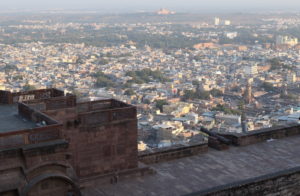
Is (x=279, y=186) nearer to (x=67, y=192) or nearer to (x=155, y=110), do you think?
(x=67, y=192)

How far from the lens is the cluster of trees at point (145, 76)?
2568 inches

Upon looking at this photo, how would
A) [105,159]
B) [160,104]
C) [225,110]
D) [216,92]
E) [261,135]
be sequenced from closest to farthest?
[105,159]
[261,135]
[225,110]
[160,104]
[216,92]

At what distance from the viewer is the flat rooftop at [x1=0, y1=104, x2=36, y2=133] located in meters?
7.68

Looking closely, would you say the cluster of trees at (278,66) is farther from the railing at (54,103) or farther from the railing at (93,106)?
the railing at (54,103)

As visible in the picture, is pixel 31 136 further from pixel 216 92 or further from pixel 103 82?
pixel 103 82

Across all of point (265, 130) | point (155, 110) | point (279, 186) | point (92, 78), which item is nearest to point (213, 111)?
point (155, 110)

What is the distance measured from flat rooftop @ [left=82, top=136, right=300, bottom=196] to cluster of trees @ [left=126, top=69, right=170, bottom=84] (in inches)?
2105

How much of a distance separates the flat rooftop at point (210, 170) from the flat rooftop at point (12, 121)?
1.48m

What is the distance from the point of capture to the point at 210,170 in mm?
9031

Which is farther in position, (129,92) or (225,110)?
(129,92)

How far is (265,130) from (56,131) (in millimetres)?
5888

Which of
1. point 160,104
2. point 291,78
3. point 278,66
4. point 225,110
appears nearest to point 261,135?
point 225,110

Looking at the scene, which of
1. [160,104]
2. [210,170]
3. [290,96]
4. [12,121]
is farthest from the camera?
[290,96]

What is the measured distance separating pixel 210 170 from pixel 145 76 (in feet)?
196
